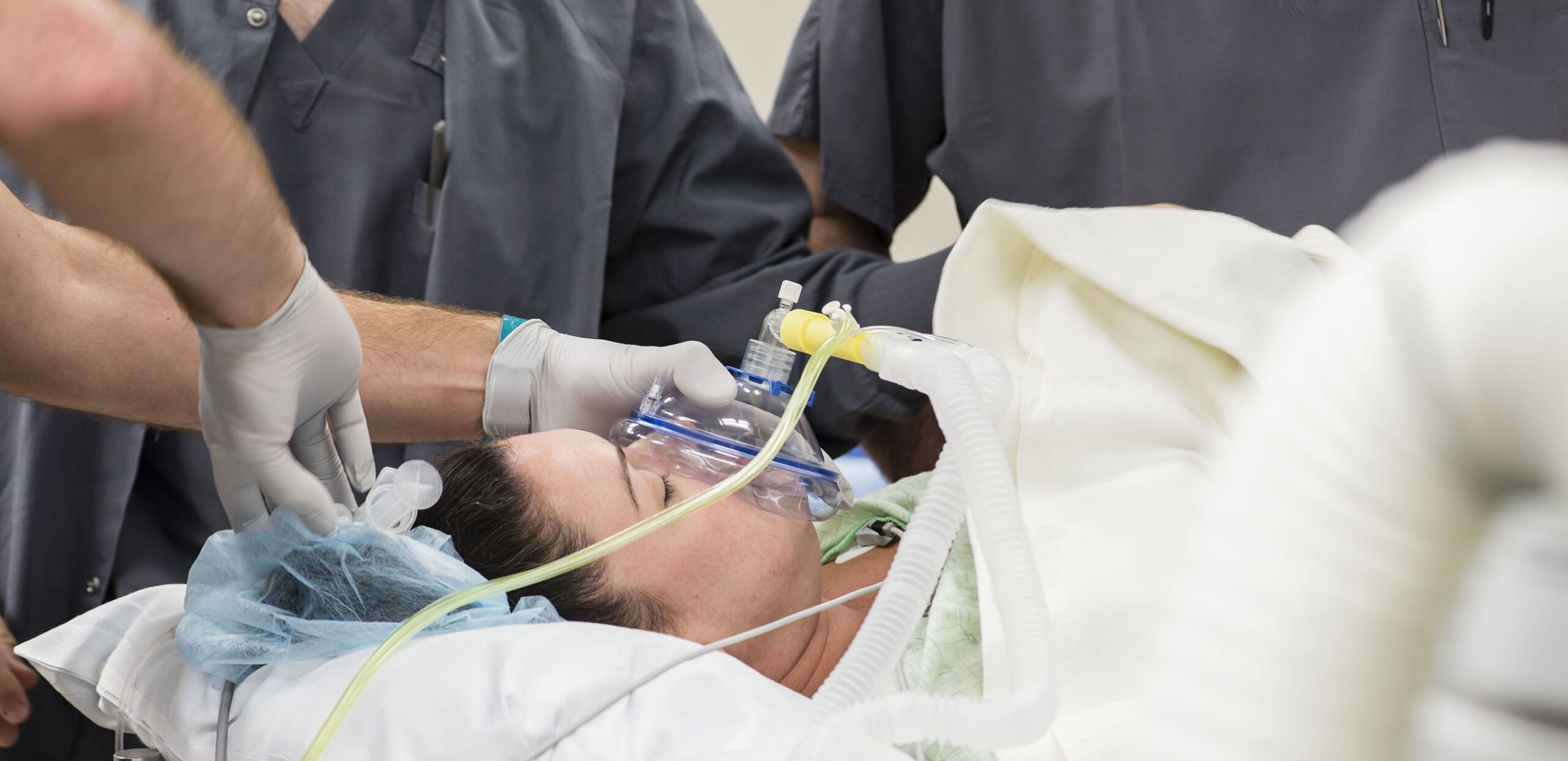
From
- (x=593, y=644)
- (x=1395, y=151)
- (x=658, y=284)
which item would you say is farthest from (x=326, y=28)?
(x=1395, y=151)

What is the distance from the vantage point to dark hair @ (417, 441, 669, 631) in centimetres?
104

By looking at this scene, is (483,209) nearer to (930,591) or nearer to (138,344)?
(138,344)

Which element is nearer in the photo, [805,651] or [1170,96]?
[805,651]

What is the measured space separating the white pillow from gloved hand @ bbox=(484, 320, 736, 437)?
0.28 m

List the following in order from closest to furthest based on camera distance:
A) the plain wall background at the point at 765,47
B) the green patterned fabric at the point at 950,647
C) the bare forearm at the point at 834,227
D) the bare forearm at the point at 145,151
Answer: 1. the bare forearm at the point at 145,151
2. the green patterned fabric at the point at 950,647
3. the bare forearm at the point at 834,227
4. the plain wall background at the point at 765,47

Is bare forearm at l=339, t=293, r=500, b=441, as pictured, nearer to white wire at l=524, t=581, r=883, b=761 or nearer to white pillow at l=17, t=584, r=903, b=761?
white pillow at l=17, t=584, r=903, b=761

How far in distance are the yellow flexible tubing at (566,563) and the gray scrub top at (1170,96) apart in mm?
852

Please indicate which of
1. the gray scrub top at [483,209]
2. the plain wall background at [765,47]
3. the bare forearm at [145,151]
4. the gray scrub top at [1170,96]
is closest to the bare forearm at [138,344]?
the gray scrub top at [483,209]

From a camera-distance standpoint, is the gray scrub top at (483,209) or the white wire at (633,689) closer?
the white wire at (633,689)

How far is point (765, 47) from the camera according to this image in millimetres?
2295

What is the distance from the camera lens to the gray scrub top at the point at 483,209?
4.21 ft

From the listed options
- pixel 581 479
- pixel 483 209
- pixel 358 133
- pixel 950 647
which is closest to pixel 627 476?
pixel 581 479

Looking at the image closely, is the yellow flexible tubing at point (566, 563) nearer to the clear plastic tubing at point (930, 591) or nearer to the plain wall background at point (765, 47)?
the clear plastic tubing at point (930, 591)

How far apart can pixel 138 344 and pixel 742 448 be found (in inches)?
26.8
